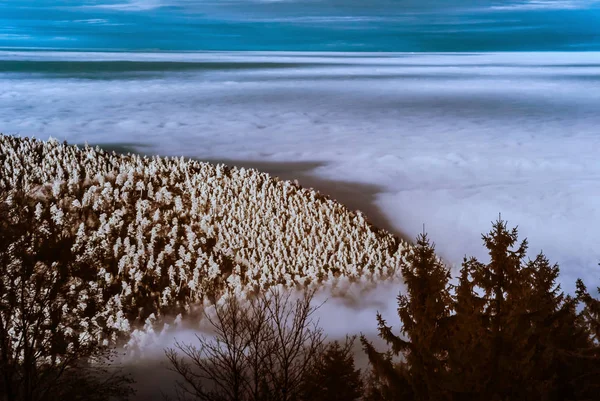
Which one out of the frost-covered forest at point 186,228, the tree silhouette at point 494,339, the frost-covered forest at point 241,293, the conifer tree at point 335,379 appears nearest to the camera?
the tree silhouette at point 494,339

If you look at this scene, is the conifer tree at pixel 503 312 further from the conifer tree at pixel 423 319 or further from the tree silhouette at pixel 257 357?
the tree silhouette at pixel 257 357

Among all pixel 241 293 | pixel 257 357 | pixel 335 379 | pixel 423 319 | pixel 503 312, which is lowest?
pixel 335 379

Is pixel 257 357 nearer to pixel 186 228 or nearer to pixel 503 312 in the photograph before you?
pixel 503 312

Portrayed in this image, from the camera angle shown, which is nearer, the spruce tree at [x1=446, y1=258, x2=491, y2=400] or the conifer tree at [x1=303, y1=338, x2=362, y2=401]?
the spruce tree at [x1=446, y1=258, x2=491, y2=400]

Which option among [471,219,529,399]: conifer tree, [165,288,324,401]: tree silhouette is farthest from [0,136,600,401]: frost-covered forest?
[165,288,324,401]: tree silhouette

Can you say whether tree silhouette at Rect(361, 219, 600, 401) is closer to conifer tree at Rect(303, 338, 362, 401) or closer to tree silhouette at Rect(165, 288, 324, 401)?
conifer tree at Rect(303, 338, 362, 401)

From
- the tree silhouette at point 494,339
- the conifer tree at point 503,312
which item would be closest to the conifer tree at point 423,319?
the tree silhouette at point 494,339

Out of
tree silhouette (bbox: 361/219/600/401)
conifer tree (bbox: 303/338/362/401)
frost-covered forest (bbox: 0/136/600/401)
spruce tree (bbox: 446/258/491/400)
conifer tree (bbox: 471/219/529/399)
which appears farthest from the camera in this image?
conifer tree (bbox: 303/338/362/401)

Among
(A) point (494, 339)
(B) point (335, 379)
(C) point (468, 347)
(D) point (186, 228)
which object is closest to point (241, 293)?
(D) point (186, 228)

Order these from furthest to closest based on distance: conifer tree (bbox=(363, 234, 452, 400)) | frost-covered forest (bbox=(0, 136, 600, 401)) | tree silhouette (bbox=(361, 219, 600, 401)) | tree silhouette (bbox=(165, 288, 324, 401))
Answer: conifer tree (bbox=(363, 234, 452, 400))
frost-covered forest (bbox=(0, 136, 600, 401))
tree silhouette (bbox=(361, 219, 600, 401))
tree silhouette (bbox=(165, 288, 324, 401))

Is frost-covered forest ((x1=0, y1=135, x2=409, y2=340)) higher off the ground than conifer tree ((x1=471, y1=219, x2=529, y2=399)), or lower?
higher
